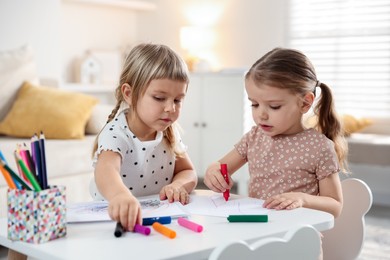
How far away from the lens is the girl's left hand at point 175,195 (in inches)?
52.9

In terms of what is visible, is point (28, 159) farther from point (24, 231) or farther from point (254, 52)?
point (254, 52)

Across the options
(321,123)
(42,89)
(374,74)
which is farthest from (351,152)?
(321,123)

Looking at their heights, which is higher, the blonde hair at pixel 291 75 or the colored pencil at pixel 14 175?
the blonde hair at pixel 291 75

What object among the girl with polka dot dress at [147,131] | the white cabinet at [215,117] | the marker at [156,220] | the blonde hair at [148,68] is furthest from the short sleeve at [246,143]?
the white cabinet at [215,117]

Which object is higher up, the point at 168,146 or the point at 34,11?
the point at 34,11

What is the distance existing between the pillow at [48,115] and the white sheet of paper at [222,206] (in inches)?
71.7

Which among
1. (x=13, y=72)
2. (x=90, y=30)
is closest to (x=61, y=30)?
(x=90, y=30)

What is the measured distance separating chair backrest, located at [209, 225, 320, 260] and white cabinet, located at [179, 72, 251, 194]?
119 inches

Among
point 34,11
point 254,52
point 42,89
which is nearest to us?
point 42,89

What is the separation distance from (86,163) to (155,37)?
2310 mm

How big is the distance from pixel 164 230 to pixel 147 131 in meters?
0.53

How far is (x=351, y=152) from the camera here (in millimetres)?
3639

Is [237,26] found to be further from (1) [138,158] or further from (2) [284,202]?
(2) [284,202]

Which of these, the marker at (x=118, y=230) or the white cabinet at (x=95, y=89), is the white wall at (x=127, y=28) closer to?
the white cabinet at (x=95, y=89)
